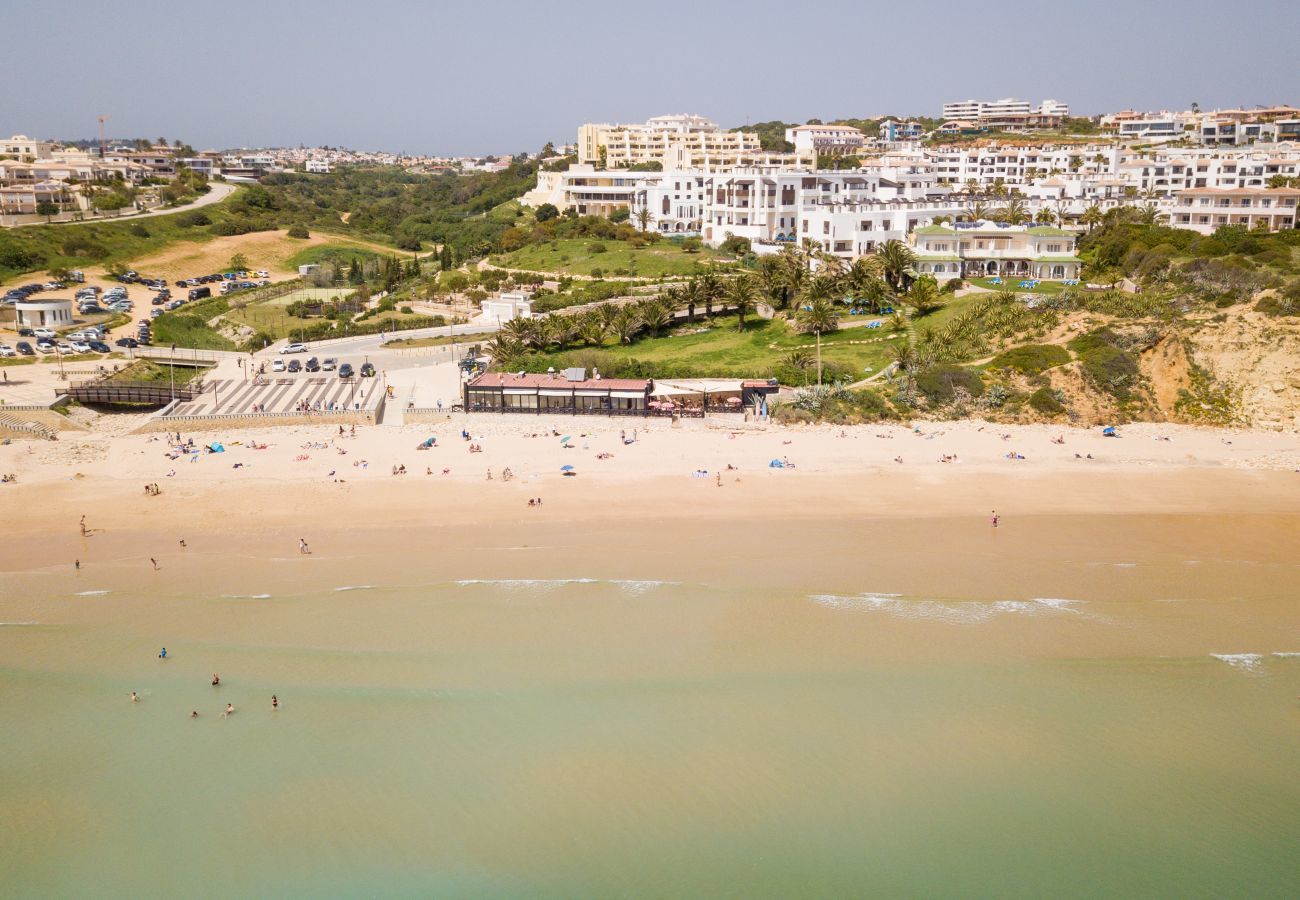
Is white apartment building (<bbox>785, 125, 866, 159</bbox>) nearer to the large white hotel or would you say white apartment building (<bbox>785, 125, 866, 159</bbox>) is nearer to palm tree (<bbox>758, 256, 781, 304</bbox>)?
the large white hotel

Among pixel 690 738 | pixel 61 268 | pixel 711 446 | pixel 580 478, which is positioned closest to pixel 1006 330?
pixel 711 446

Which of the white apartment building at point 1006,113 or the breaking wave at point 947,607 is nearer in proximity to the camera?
the breaking wave at point 947,607

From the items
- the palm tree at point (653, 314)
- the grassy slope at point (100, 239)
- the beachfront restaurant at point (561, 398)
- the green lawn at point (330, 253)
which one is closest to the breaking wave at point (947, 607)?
the beachfront restaurant at point (561, 398)

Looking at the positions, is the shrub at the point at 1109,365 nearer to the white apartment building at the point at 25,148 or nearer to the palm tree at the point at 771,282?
the palm tree at the point at 771,282

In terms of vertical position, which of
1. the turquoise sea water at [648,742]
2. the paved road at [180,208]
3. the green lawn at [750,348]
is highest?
the paved road at [180,208]

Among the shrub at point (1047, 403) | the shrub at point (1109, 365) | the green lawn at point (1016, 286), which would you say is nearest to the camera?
the shrub at point (1047, 403)

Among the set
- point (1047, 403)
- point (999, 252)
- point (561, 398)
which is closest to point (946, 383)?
point (1047, 403)

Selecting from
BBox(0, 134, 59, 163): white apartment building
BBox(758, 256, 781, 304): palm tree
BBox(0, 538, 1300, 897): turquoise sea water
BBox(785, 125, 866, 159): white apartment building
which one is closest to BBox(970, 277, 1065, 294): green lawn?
BBox(758, 256, 781, 304): palm tree
